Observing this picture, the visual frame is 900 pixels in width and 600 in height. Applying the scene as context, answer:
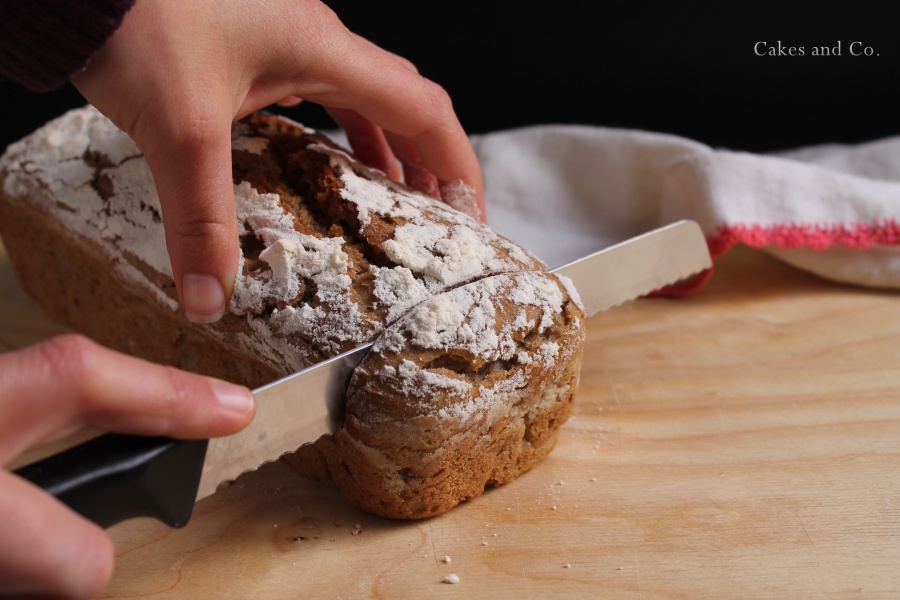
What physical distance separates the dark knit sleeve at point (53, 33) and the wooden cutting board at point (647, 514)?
2.29 feet

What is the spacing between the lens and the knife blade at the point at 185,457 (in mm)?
967

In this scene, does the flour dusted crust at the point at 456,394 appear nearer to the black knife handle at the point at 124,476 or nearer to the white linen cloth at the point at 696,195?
the black knife handle at the point at 124,476

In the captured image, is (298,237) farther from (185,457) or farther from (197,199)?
(185,457)

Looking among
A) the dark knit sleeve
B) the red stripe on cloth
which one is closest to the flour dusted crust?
the dark knit sleeve

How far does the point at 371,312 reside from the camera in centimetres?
125

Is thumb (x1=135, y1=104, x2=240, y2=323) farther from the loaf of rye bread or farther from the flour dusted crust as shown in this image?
the flour dusted crust

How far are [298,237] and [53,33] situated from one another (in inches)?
17.6

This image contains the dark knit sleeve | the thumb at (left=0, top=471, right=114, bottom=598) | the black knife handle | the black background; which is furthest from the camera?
the black background

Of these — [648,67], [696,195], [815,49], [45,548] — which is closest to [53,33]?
[45,548]

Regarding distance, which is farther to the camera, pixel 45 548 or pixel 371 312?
pixel 371 312

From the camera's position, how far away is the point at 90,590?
2.97 feet

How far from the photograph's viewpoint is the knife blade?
967 millimetres

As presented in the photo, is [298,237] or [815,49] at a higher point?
[815,49]

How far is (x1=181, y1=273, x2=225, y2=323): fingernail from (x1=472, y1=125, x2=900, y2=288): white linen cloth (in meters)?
0.97
